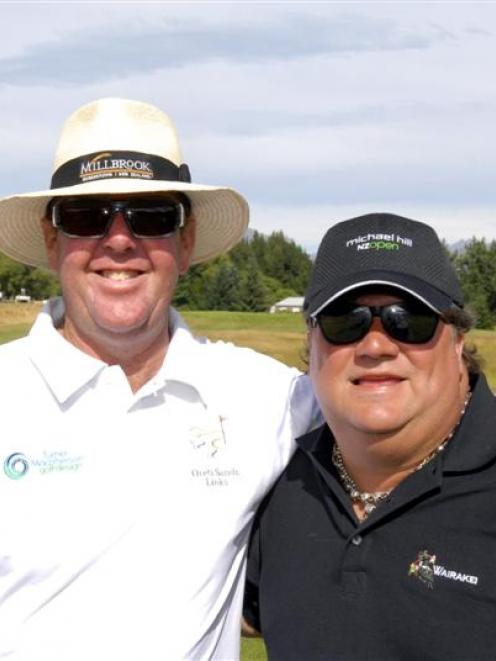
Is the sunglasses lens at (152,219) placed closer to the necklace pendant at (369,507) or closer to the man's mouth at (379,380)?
the man's mouth at (379,380)

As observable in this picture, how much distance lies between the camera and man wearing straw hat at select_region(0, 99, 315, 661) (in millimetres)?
3500

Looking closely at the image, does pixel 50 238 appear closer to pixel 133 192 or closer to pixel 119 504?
pixel 133 192

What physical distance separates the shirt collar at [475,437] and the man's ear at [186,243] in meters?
1.35

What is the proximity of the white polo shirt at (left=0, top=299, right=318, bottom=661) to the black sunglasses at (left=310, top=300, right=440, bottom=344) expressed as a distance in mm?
796

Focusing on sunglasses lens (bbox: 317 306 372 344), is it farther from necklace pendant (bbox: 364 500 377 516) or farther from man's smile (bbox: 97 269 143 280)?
man's smile (bbox: 97 269 143 280)

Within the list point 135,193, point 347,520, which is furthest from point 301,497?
point 135,193

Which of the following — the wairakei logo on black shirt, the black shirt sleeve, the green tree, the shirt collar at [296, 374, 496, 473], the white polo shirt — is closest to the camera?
the wairakei logo on black shirt

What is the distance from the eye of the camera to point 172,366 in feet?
13.0

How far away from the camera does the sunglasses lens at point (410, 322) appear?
323 centimetres

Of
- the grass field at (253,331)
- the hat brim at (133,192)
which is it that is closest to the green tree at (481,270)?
the grass field at (253,331)

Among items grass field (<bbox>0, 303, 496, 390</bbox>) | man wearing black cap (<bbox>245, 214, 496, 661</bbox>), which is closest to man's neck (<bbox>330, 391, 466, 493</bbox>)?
man wearing black cap (<bbox>245, 214, 496, 661</bbox>)

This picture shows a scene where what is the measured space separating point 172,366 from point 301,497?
715 millimetres

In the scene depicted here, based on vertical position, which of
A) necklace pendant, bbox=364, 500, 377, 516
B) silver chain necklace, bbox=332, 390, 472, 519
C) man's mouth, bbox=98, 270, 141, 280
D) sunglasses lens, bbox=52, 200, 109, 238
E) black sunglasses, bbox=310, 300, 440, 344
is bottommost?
necklace pendant, bbox=364, 500, 377, 516

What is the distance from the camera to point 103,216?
12.9ft
